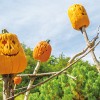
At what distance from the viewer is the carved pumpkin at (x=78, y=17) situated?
14.9 feet

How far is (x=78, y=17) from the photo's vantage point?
179 inches

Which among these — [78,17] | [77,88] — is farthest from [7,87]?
[77,88]

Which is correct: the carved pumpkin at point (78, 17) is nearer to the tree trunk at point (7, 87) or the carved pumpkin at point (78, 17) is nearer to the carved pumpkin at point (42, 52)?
the carved pumpkin at point (42, 52)

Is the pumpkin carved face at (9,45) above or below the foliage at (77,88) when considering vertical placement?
below

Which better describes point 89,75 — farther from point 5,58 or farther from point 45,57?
point 5,58

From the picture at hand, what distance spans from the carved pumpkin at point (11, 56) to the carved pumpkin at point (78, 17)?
1.26 metres

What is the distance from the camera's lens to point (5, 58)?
3.17 metres

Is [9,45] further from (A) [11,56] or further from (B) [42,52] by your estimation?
(B) [42,52]

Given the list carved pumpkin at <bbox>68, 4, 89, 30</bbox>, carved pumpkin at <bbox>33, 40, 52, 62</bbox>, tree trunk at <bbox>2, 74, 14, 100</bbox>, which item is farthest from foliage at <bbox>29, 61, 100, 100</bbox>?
tree trunk at <bbox>2, 74, 14, 100</bbox>

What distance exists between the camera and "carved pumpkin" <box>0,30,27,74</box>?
10.1 ft

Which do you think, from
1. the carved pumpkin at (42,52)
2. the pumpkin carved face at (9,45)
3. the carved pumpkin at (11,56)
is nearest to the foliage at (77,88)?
the carved pumpkin at (42,52)

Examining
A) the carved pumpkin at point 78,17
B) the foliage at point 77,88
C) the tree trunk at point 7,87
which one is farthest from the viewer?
the foliage at point 77,88

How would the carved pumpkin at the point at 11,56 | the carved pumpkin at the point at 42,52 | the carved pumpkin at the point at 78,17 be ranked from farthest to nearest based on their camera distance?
the carved pumpkin at the point at 42,52, the carved pumpkin at the point at 78,17, the carved pumpkin at the point at 11,56

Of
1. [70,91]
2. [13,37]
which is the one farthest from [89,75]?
[13,37]
